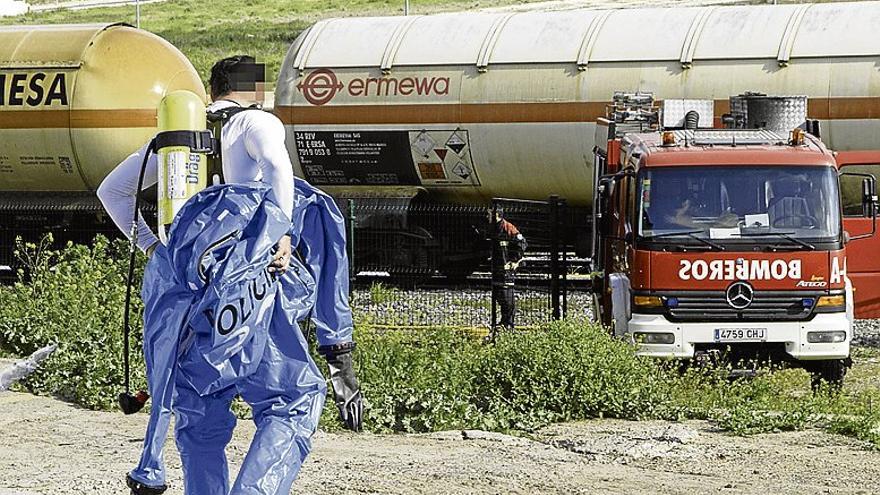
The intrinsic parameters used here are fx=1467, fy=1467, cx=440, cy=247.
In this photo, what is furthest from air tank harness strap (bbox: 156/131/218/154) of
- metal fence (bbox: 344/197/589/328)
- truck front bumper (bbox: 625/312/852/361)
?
metal fence (bbox: 344/197/589/328)

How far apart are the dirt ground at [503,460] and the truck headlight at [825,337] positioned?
2.34 metres

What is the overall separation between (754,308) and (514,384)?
2.65m

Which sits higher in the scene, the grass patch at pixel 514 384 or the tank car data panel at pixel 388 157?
the tank car data panel at pixel 388 157

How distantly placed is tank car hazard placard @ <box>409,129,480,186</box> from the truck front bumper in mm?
8261

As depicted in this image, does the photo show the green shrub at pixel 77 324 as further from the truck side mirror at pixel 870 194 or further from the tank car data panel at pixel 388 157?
the tank car data panel at pixel 388 157

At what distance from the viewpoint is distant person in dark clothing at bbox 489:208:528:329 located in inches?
583

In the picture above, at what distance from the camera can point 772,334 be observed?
37.8 ft

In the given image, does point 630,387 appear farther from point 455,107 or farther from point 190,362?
point 455,107

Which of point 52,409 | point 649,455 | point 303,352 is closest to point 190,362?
point 303,352

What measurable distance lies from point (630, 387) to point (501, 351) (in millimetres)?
930

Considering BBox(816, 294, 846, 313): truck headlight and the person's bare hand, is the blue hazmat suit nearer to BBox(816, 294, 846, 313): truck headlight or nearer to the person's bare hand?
the person's bare hand

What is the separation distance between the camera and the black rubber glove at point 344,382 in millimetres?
5926

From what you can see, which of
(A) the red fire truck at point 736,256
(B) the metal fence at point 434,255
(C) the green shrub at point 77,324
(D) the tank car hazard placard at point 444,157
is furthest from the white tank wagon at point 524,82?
(C) the green shrub at point 77,324

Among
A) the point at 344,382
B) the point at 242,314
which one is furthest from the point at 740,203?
the point at 242,314
